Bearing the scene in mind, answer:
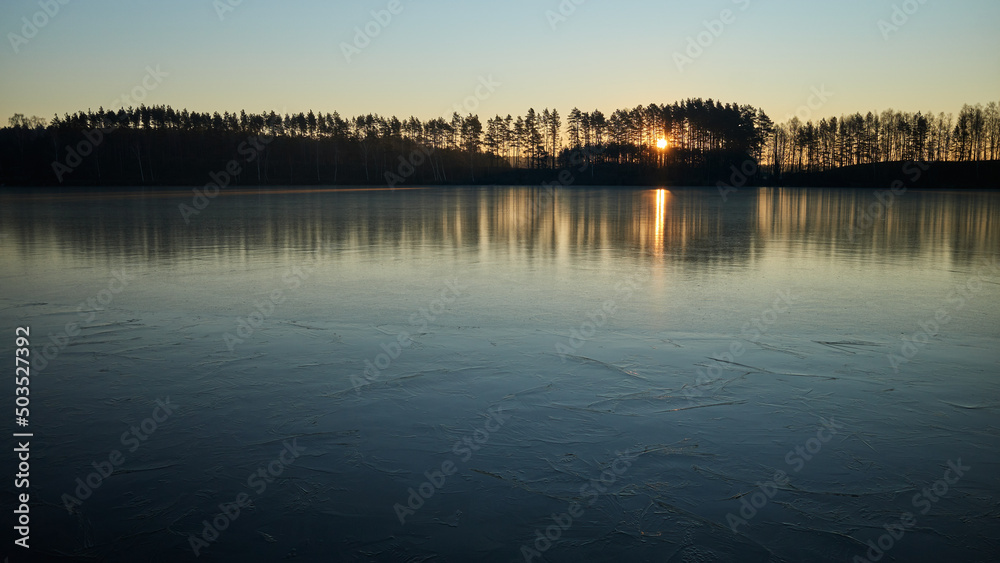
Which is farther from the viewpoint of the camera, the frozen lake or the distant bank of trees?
the distant bank of trees

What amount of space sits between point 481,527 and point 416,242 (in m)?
12.5

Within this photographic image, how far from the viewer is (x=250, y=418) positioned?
4477 mm

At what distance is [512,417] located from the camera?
445cm

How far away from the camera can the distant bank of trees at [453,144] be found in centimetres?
11012

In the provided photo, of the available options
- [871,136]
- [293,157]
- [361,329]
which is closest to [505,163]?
[293,157]

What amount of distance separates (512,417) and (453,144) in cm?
14189

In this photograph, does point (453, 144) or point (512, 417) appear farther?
point (453, 144)

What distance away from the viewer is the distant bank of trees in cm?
11012

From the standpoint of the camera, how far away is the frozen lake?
3109mm

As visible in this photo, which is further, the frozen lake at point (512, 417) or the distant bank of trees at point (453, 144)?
the distant bank of trees at point (453, 144)

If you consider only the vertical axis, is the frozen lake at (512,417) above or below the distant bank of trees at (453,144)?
below

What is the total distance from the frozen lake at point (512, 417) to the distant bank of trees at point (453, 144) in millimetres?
99224

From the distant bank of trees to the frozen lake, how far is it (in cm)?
9922

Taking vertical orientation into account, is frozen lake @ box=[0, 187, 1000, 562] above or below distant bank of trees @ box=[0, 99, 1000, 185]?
below
